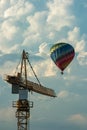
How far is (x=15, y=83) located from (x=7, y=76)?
3973mm

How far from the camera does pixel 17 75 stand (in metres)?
199

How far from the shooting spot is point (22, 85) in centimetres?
19925

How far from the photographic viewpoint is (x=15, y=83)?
197 m

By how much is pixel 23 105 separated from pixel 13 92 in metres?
4.80

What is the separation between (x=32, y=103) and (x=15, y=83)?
27.3 feet

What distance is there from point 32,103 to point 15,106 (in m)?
5.04

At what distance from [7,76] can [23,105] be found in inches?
441

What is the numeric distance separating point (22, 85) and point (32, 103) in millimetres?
6055

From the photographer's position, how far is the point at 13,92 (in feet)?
655

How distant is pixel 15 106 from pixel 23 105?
236 cm

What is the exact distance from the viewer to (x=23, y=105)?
200 m

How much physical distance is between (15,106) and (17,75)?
910cm

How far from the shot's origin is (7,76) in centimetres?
19400
